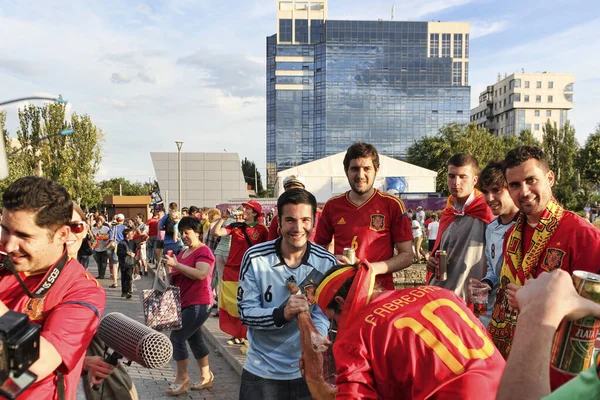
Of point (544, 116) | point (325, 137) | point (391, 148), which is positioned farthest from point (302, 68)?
point (544, 116)

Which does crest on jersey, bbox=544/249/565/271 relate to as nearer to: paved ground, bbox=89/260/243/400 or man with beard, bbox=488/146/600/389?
man with beard, bbox=488/146/600/389

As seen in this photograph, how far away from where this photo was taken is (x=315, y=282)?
3.20m

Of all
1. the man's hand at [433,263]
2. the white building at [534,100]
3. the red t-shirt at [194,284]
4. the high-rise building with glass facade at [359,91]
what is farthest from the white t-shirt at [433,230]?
the white building at [534,100]

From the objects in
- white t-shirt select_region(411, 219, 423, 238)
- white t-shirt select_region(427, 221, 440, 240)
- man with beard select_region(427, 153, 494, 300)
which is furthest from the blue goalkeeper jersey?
white t-shirt select_region(427, 221, 440, 240)

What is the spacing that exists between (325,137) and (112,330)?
390 feet

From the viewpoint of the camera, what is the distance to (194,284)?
5.99 m

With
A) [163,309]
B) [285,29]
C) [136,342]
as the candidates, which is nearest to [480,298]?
[136,342]

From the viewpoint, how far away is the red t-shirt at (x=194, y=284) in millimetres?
5953

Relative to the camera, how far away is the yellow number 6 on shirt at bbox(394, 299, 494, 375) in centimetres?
172

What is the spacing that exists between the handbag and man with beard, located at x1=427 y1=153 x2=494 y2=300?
2.76 m

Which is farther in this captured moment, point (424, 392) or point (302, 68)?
point (302, 68)

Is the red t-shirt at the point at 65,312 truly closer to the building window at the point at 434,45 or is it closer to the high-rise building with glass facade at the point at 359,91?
the high-rise building with glass facade at the point at 359,91

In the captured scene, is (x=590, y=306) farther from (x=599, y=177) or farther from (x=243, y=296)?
(x=599, y=177)

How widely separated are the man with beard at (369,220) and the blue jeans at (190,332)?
7.78 ft
